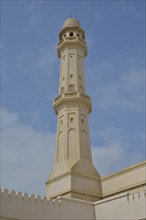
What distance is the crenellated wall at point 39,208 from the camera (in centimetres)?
1567

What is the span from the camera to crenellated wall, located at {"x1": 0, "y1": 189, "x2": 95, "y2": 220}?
15672mm

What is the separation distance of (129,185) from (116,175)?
150 centimetres

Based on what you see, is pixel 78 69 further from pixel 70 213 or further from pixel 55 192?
pixel 70 213

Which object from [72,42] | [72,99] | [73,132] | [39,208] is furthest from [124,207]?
[72,42]

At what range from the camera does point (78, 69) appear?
1063 inches

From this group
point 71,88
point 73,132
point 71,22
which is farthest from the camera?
point 71,22

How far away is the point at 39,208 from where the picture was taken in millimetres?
16594

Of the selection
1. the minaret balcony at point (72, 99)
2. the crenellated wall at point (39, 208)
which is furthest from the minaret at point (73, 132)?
the crenellated wall at point (39, 208)

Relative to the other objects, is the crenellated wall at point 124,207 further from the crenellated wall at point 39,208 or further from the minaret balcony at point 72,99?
the minaret balcony at point 72,99

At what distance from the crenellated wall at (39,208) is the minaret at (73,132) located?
6.34 ft

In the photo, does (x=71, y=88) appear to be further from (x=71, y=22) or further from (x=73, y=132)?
(x=71, y=22)

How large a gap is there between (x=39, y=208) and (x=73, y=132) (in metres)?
8.01

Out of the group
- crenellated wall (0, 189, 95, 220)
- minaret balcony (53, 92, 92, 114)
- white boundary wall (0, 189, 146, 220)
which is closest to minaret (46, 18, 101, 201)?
minaret balcony (53, 92, 92, 114)

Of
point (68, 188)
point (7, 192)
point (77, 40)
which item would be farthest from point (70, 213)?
point (77, 40)
